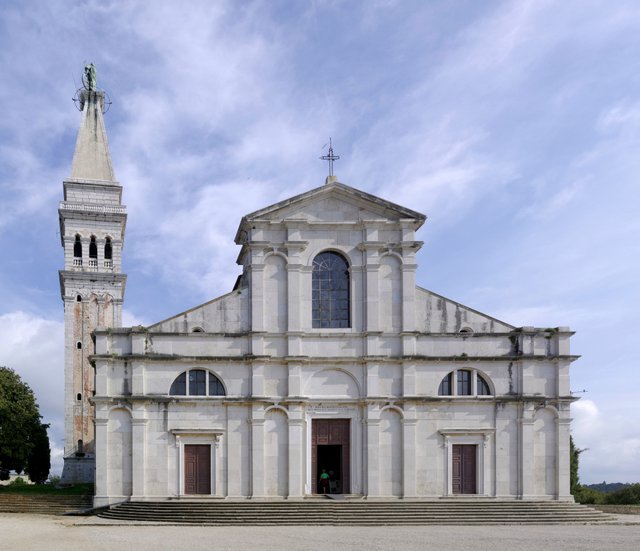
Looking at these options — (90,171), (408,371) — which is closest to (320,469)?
(408,371)

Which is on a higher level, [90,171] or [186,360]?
[90,171]

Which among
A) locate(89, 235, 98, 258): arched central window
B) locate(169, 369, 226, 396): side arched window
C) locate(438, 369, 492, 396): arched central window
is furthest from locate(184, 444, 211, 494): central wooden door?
locate(89, 235, 98, 258): arched central window

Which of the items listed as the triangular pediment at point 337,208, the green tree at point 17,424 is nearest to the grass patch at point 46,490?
the green tree at point 17,424

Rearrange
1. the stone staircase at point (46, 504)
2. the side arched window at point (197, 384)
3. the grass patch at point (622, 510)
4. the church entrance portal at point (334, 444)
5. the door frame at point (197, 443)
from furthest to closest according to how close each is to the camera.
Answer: the grass patch at point (622, 510), the church entrance portal at point (334, 444), the side arched window at point (197, 384), the stone staircase at point (46, 504), the door frame at point (197, 443)

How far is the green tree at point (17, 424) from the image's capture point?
55.6 m

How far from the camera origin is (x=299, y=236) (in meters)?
36.2

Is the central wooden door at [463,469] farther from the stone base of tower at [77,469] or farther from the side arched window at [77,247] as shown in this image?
the side arched window at [77,247]

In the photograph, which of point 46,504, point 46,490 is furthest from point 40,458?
point 46,504

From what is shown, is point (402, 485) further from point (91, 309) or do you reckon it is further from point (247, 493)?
point (91, 309)

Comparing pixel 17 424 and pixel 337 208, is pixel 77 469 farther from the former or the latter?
pixel 337 208

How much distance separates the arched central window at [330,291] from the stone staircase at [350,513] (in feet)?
26.3

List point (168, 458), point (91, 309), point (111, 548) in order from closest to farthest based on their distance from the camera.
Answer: point (111, 548) → point (168, 458) → point (91, 309)

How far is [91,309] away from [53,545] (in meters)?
32.6

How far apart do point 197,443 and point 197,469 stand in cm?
113
